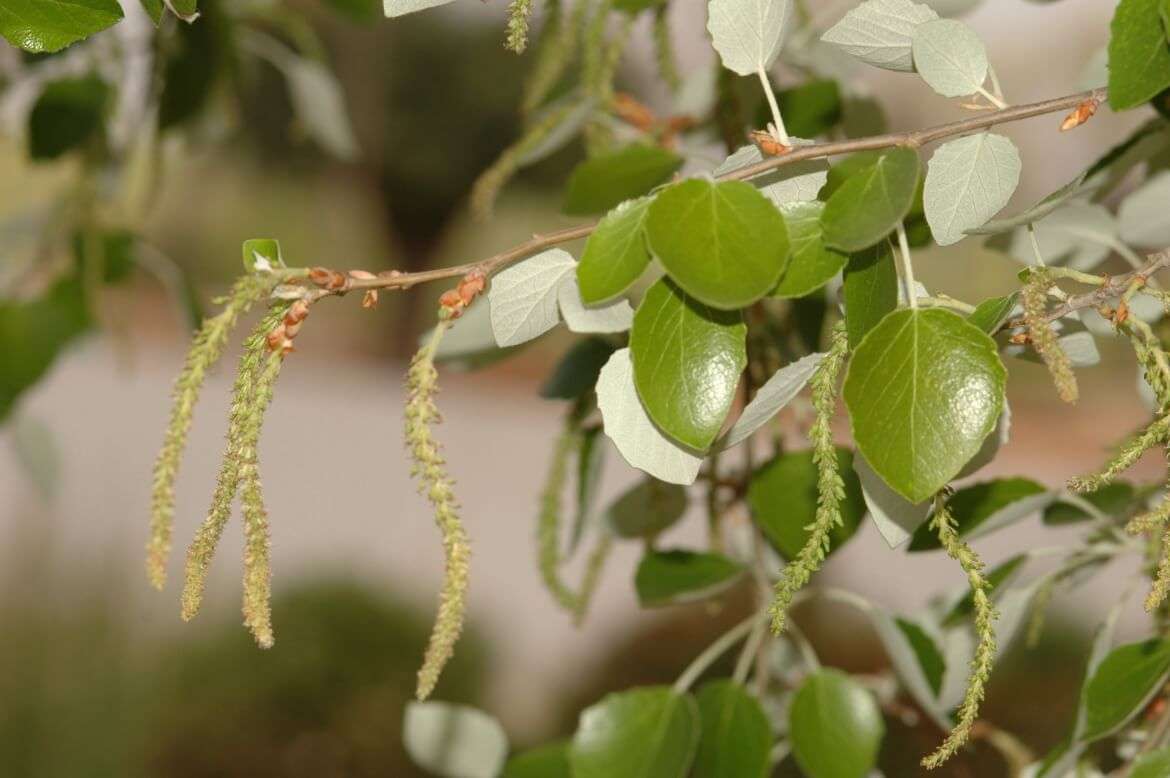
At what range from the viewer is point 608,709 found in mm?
402

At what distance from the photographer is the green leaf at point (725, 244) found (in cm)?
25

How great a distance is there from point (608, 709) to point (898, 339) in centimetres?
19

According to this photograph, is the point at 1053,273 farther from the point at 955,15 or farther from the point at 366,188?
the point at 366,188

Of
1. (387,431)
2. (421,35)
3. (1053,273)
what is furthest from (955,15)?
(421,35)

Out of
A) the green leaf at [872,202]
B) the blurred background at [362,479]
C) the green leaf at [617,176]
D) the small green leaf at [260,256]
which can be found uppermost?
the green leaf at [872,202]

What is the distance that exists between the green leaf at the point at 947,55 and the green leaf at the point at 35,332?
0.43 metres

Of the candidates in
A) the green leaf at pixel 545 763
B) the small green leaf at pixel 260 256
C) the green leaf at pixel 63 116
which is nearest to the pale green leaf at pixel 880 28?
the small green leaf at pixel 260 256

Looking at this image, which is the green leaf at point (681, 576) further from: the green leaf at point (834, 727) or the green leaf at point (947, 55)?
the green leaf at point (947, 55)

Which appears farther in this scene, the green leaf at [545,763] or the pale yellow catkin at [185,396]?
the green leaf at [545,763]

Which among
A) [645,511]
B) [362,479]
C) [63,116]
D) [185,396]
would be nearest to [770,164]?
[185,396]

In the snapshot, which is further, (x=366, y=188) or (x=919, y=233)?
(x=366, y=188)

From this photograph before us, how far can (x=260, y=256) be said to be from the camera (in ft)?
0.87

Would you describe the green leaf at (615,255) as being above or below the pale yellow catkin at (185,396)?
above

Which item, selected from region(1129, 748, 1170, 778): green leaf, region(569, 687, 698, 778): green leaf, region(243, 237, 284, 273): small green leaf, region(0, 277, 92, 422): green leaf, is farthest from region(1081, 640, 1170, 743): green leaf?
region(0, 277, 92, 422): green leaf
